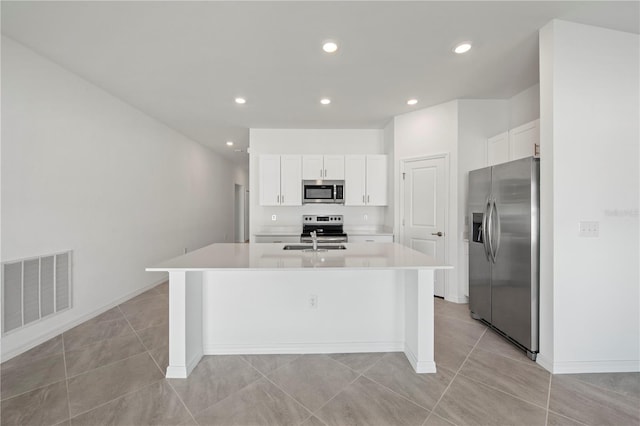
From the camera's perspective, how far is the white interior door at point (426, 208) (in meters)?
3.51

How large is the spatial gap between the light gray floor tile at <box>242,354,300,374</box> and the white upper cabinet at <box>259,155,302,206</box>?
249 centimetres

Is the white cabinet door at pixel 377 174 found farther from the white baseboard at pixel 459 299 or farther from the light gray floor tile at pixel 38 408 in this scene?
the light gray floor tile at pixel 38 408

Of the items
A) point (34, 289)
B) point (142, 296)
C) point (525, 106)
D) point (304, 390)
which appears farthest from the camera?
point (142, 296)

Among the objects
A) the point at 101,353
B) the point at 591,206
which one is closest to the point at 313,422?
the point at 101,353

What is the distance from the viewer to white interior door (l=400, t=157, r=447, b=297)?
3508 millimetres

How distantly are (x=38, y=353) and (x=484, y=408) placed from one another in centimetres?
337

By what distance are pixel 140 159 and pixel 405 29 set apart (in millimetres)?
3672

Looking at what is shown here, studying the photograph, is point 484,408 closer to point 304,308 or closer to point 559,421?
point 559,421

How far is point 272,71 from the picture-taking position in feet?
8.70

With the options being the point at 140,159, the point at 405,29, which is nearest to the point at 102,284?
the point at 140,159

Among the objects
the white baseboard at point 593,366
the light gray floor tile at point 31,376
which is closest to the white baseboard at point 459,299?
the white baseboard at point 593,366

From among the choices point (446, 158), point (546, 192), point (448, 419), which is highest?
point (446, 158)

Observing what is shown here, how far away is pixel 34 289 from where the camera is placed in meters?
2.34

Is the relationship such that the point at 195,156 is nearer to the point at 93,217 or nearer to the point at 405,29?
the point at 93,217
